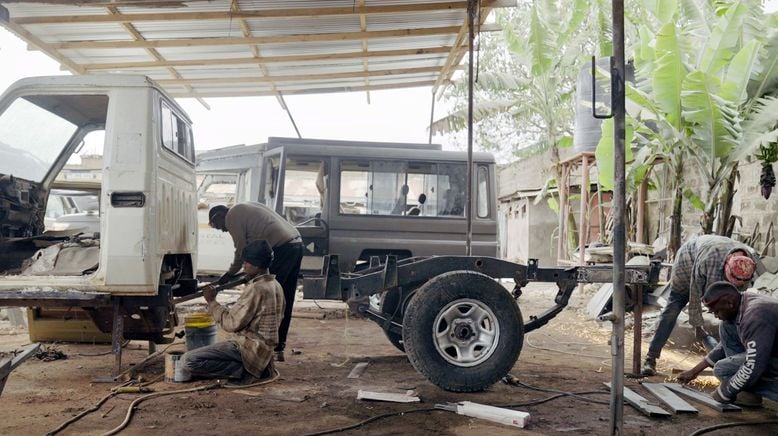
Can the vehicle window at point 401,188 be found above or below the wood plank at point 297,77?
below

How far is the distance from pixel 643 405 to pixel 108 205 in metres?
4.28

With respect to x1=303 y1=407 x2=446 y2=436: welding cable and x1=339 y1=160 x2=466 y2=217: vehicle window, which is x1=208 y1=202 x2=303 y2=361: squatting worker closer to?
x1=303 y1=407 x2=446 y2=436: welding cable

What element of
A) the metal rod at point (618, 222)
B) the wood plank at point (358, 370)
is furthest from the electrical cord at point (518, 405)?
the wood plank at point (358, 370)

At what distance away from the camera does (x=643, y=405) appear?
194 inches

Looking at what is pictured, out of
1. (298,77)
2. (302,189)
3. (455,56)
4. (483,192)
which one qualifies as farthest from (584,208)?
(298,77)

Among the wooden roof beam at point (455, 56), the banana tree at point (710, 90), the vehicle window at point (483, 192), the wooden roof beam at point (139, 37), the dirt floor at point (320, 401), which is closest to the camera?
the dirt floor at point (320, 401)

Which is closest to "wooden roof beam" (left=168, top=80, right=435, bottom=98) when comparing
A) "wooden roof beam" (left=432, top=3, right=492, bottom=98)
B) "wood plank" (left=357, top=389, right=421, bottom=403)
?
"wooden roof beam" (left=432, top=3, right=492, bottom=98)

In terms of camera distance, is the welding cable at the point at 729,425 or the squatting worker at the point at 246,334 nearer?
the welding cable at the point at 729,425

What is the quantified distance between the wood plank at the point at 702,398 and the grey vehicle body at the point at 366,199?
439cm

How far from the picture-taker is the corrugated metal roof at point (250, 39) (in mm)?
7641

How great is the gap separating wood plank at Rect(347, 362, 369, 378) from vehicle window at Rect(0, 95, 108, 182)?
3.31 m

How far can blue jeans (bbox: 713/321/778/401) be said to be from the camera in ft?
15.8

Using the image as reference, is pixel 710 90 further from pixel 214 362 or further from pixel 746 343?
pixel 214 362

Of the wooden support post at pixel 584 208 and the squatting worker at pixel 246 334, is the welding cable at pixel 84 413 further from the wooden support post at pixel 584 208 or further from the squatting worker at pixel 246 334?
the wooden support post at pixel 584 208
